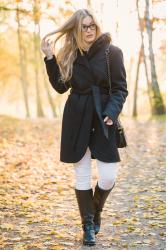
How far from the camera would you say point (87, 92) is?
15.2 feet

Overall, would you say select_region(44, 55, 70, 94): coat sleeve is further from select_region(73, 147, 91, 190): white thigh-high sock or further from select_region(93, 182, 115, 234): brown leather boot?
select_region(93, 182, 115, 234): brown leather boot

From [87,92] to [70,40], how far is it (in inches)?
21.5

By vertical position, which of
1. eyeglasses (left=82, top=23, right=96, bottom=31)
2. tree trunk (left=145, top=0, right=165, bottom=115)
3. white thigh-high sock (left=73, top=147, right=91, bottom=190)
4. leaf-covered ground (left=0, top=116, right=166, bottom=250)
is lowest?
tree trunk (left=145, top=0, right=165, bottom=115)

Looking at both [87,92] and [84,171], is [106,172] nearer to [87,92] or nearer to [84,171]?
[84,171]

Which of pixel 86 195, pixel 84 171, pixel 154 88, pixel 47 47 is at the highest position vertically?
pixel 47 47

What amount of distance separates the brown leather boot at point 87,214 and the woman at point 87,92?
1 cm

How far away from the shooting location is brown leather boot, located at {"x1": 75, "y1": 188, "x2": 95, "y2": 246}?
15.7 ft

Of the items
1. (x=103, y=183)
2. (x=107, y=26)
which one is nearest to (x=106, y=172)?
(x=103, y=183)

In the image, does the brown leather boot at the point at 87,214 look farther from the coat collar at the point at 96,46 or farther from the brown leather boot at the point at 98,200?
the coat collar at the point at 96,46

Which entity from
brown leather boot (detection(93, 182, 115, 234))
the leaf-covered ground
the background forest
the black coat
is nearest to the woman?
the black coat

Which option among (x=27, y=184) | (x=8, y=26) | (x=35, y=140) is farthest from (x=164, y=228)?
(x=8, y=26)

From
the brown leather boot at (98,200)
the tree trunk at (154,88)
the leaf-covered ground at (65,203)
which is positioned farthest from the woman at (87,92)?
the tree trunk at (154,88)

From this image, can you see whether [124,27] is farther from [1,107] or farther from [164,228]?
[1,107]

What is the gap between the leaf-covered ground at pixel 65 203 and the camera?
497cm
